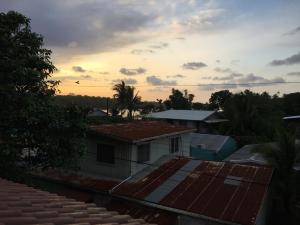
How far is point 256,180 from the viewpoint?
15.6 metres

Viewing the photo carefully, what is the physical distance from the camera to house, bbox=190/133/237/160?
29062 mm

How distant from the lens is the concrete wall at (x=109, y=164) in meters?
17.2

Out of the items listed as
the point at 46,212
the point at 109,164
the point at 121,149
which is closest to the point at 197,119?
the point at 109,164

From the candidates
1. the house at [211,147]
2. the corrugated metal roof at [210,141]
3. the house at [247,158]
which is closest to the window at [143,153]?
the house at [247,158]

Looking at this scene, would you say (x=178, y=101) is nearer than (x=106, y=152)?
No

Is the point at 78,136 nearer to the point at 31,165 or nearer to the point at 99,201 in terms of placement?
the point at 31,165

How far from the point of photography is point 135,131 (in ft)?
61.4

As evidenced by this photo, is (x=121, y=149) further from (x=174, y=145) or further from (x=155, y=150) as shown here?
(x=174, y=145)

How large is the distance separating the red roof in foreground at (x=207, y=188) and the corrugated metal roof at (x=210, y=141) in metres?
12.0

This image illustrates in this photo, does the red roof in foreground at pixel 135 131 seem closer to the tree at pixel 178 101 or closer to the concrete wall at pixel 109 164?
the concrete wall at pixel 109 164

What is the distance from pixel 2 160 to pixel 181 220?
21.3 ft

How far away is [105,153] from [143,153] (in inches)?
73.1

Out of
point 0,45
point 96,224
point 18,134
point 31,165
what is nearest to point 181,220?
point 31,165

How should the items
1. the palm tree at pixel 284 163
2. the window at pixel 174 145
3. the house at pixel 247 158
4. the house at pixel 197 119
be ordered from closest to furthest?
the palm tree at pixel 284 163, the window at pixel 174 145, the house at pixel 247 158, the house at pixel 197 119
